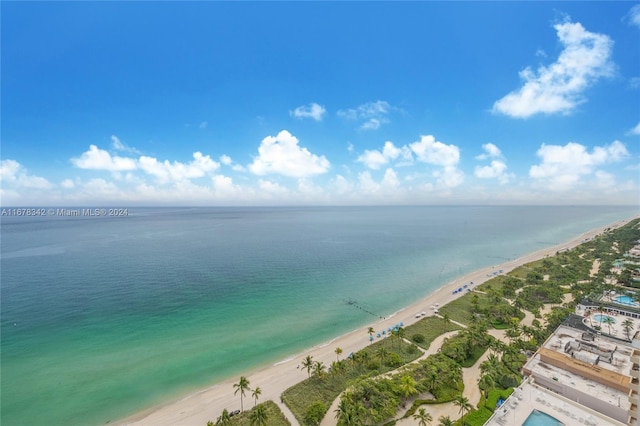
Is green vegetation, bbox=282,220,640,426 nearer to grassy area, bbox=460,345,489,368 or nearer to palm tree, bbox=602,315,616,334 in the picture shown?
grassy area, bbox=460,345,489,368

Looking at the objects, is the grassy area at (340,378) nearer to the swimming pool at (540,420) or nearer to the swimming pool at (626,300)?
the swimming pool at (540,420)

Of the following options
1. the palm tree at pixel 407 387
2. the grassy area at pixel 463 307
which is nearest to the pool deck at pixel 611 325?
the grassy area at pixel 463 307

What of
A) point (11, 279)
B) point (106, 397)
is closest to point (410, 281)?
point (106, 397)

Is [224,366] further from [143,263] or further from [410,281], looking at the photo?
[143,263]

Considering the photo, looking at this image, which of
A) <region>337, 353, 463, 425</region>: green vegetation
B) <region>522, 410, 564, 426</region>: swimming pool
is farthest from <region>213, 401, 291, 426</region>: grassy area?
<region>522, 410, 564, 426</region>: swimming pool

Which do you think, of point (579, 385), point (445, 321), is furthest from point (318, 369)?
point (579, 385)

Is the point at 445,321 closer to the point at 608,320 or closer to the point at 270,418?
the point at 608,320
